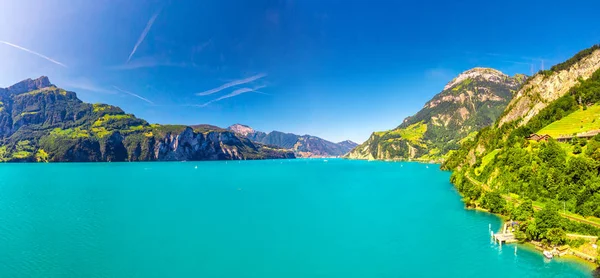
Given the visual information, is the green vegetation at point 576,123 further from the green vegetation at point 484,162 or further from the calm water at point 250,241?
the calm water at point 250,241

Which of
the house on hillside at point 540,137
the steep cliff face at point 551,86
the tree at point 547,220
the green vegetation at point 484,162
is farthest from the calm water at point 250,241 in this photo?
the steep cliff face at point 551,86

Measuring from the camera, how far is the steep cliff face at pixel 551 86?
12688 cm

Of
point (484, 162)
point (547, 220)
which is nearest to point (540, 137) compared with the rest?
point (484, 162)

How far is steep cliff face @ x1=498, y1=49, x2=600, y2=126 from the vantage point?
4995 inches

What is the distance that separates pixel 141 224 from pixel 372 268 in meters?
35.1

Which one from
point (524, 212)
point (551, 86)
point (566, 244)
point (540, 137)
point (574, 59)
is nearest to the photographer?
point (566, 244)

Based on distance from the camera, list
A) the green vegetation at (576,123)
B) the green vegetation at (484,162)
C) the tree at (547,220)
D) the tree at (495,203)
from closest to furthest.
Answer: the tree at (547,220), the tree at (495,203), the green vegetation at (576,123), the green vegetation at (484,162)

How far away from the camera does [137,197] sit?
73125 millimetres

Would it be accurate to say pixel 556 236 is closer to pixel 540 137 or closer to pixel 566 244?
pixel 566 244

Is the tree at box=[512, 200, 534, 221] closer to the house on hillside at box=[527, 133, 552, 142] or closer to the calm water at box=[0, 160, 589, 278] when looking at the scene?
the calm water at box=[0, 160, 589, 278]

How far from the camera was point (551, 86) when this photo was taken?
132 m

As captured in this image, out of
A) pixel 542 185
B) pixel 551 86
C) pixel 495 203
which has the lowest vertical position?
pixel 495 203

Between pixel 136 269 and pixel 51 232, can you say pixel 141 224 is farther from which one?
pixel 136 269

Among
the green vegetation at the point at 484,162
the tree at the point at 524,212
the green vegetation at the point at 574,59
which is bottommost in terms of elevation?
the tree at the point at 524,212
